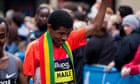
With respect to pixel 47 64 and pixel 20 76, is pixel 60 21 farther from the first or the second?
pixel 20 76

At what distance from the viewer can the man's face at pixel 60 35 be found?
620 centimetres

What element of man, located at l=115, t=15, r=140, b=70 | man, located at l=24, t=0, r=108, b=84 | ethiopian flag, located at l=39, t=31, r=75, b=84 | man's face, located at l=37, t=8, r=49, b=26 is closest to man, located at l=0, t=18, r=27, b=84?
man, located at l=24, t=0, r=108, b=84

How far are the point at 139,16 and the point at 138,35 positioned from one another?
0.90 metres

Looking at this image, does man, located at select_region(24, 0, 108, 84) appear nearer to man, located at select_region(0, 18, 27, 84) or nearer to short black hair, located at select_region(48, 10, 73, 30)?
short black hair, located at select_region(48, 10, 73, 30)

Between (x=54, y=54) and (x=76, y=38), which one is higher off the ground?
(x=76, y=38)

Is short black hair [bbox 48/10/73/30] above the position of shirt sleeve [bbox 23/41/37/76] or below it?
above

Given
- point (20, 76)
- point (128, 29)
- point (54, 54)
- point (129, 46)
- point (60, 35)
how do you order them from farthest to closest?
point (128, 29)
point (129, 46)
point (20, 76)
point (54, 54)
point (60, 35)

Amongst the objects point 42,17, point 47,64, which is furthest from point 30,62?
point 42,17

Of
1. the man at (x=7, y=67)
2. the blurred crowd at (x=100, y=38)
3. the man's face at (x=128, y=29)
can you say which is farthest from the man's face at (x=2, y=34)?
the man's face at (x=128, y=29)

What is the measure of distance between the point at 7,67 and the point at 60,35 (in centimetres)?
71

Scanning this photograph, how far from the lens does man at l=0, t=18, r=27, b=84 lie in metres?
6.40

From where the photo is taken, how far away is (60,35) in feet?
20.4

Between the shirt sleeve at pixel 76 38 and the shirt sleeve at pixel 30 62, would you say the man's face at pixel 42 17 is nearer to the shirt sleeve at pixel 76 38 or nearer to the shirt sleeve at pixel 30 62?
the shirt sleeve at pixel 76 38

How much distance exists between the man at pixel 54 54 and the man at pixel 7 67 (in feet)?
0.50
